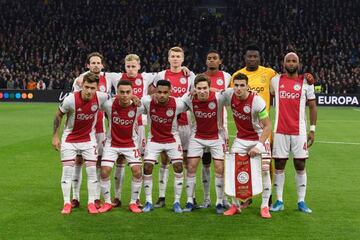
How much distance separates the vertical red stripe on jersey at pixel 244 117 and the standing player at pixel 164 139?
76cm

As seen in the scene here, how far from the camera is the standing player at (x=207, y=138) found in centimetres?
923

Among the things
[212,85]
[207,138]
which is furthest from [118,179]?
[212,85]

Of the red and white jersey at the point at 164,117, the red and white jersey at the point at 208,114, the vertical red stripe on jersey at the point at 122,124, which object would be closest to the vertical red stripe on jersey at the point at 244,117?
the red and white jersey at the point at 208,114

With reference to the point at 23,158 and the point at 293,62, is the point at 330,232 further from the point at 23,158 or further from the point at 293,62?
the point at 23,158

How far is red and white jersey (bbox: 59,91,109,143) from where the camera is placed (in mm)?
9154

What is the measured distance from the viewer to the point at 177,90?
404 inches

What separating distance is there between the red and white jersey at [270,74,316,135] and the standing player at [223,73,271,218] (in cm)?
39

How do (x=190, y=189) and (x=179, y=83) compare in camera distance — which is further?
(x=179, y=83)

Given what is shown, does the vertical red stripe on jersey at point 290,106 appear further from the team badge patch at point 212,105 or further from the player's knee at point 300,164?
the team badge patch at point 212,105

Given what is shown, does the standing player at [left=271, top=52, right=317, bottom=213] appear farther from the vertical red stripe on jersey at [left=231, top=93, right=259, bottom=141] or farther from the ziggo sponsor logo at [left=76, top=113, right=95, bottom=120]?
the ziggo sponsor logo at [left=76, top=113, right=95, bottom=120]

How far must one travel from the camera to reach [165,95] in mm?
9125

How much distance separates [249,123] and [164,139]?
1250 millimetres

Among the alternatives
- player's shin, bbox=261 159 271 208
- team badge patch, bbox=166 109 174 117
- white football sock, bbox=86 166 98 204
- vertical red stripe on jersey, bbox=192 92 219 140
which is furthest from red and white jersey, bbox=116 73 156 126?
player's shin, bbox=261 159 271 208

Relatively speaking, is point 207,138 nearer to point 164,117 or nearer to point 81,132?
point 164,117
